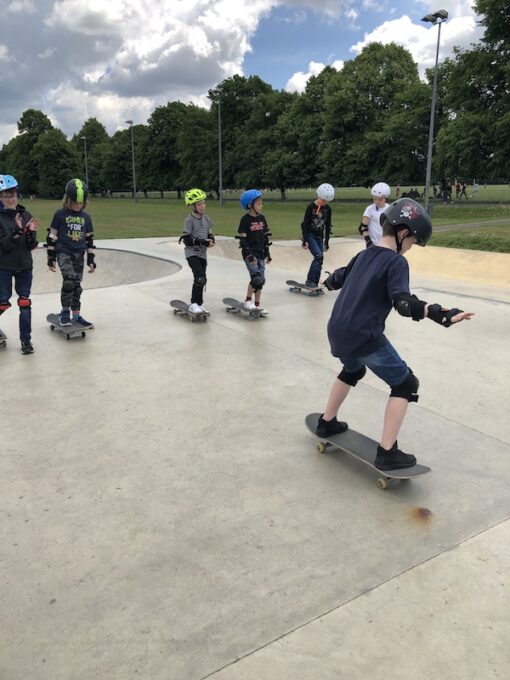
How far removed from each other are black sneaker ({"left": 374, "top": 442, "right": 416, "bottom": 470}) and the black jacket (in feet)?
15.1

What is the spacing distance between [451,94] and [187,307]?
33959mm

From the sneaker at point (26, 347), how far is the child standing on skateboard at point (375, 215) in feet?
17.5

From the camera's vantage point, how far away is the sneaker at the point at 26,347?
6242 mm

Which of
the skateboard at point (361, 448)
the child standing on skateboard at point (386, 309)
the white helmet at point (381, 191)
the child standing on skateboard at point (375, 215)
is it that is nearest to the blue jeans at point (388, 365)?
the child standing on skateboard at point (386, 309)

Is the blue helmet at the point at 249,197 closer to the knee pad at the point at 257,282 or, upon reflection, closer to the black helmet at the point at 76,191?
the knee pad at the point at 257,282

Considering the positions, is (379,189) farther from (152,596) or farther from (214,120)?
(214,120)

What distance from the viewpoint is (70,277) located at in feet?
22.3

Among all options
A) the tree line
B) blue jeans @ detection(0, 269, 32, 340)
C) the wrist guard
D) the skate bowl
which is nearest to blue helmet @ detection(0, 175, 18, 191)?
blue jeans @ detection(0, 269, 32, 340)

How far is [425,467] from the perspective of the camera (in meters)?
3.46

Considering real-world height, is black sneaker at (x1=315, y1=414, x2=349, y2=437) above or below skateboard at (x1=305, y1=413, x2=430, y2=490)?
above

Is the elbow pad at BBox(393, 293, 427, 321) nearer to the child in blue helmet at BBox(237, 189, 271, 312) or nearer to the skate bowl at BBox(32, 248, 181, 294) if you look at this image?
the child in blue helmet at BBox(237, 189, 271, 312)

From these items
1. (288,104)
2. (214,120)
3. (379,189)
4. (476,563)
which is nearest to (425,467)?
(476,563)

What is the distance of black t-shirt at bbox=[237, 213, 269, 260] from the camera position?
26.1 feet

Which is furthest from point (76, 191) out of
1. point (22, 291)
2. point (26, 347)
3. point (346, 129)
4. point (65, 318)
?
point (346, 129)
